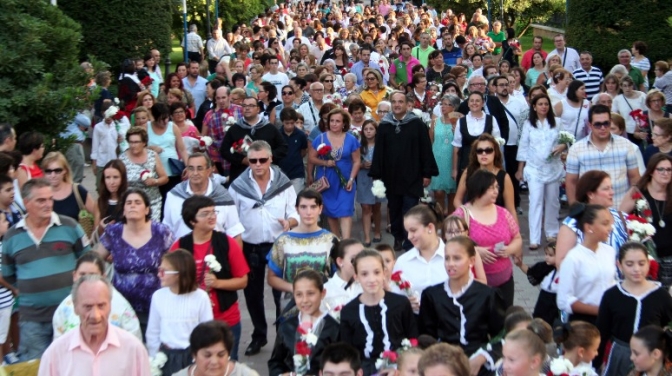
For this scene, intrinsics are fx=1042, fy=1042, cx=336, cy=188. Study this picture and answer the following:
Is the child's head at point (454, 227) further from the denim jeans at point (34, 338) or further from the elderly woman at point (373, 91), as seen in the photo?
the elderly woman at point (373, 91)

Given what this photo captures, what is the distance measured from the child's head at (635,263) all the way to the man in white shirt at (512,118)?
258 inches

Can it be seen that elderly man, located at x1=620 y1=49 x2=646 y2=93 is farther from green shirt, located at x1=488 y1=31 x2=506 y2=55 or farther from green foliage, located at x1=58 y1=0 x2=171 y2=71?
green foliage, located at x1=58 y1=0 x2=171 y2=71

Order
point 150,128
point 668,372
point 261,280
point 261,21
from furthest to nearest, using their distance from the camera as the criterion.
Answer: point 261,21 < point 150,128 < point 261,280 < point 668,372

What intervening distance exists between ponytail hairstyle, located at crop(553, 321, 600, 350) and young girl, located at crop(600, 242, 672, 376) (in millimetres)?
360

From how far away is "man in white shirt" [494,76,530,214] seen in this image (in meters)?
14.1

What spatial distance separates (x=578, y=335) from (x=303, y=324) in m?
1.85

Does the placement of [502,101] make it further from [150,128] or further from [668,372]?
[668,372]

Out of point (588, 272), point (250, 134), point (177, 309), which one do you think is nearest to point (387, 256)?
point (588, 272)

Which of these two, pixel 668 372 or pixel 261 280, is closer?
pixel 668 372

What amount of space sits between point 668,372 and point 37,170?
247 inches

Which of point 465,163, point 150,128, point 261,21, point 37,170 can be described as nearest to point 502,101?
point 465,163

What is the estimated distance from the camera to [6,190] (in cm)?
885

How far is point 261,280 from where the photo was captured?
32.6ft

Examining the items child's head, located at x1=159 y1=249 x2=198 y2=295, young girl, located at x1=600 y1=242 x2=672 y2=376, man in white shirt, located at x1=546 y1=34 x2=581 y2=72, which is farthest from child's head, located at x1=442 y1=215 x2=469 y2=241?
man in white shirt, located at x1=546 y1=34 x2=581 y2=72
